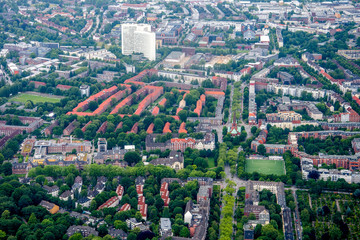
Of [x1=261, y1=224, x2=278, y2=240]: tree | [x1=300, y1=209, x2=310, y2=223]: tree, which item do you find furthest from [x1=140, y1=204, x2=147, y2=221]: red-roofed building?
[x1=300, y1=209, x2=310, y2=223]: tree

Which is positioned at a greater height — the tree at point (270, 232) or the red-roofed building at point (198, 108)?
the tree at point (270, 232)

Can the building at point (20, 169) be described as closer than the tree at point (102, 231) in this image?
No

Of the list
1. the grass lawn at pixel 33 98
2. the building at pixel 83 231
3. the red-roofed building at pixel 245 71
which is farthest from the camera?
the red-roofed building at pixel 245 71

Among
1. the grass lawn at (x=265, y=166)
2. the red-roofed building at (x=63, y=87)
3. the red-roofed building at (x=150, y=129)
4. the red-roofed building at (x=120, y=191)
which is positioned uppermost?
the red-roofed building at (x=120, y=191)

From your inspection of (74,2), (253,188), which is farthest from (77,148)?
(74,2)

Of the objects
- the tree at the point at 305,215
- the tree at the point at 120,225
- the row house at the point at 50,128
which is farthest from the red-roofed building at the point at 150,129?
the tree at the point at 305,215

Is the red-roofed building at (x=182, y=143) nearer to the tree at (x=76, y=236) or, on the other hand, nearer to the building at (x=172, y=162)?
the building at (x=172, y=162)

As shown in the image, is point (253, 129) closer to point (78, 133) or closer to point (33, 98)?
point (78, 133)
